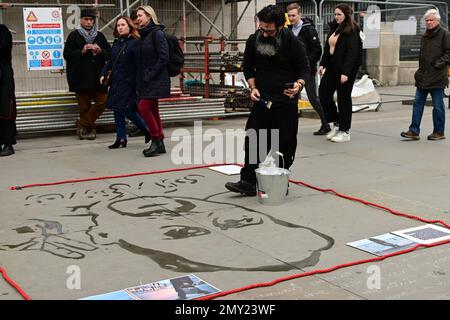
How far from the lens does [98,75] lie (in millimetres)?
8805

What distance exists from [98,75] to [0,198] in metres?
3.33

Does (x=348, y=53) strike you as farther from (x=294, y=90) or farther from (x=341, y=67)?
(x=294, y=90)

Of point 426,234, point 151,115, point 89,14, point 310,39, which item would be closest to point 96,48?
point 89,14

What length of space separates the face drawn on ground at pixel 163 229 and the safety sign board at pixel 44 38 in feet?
13.5

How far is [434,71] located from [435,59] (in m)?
0.16

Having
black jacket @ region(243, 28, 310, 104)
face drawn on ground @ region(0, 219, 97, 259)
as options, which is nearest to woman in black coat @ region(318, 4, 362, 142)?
black jacket @ region(243, 28, 310, 104)

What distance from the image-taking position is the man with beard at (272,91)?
5613 mm

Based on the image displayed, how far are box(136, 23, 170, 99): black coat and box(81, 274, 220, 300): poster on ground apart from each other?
13.4 feet

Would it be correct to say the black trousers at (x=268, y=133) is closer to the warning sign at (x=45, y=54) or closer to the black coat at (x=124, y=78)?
the black coat at (x=124, y=78)

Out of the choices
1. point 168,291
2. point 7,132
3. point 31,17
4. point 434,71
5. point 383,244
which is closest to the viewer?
point 168,291

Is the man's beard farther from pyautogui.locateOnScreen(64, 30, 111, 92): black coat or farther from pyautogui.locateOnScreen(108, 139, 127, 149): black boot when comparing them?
pyautogui.locateOnScreen(64, 30, 111, 92): black coat

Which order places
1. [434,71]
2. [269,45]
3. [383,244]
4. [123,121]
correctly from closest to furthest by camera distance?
[383,244] < [269,45] < [123,121] < [434,71]

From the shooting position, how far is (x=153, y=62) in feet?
24.8
